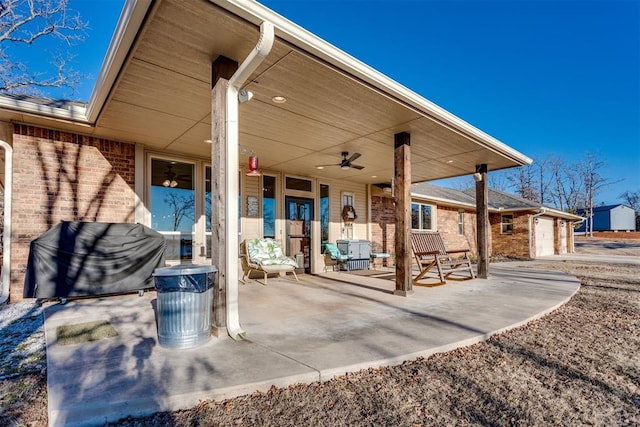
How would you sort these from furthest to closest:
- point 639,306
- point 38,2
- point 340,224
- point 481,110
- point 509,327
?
point 481,110 < point 340,224 < point 38,2 < point 639,306 < point 509,327

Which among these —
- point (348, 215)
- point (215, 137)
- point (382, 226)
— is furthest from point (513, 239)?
point (215, 137)

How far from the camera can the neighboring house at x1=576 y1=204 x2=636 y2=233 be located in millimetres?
42000

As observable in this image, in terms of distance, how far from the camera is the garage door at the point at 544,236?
1590 centimetres

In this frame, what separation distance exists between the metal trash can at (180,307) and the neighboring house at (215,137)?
11.4 inches

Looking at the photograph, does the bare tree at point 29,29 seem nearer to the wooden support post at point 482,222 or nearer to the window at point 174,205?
the window at point 174,205

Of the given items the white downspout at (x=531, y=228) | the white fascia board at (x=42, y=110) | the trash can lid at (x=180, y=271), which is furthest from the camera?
the white downspout at (x=531, y=228)

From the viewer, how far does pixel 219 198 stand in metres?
3.00

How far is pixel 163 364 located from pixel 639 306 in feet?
20.5

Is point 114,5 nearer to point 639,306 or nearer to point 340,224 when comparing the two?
point 340,224

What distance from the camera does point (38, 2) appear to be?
8.23 meters

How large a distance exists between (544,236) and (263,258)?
→ 16100mm

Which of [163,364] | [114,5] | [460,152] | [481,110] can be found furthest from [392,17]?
[481,110]

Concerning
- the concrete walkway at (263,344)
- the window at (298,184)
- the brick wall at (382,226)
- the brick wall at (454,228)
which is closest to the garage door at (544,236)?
the brick wall at (454,228)

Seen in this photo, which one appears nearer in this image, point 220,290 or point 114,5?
point 220,290
